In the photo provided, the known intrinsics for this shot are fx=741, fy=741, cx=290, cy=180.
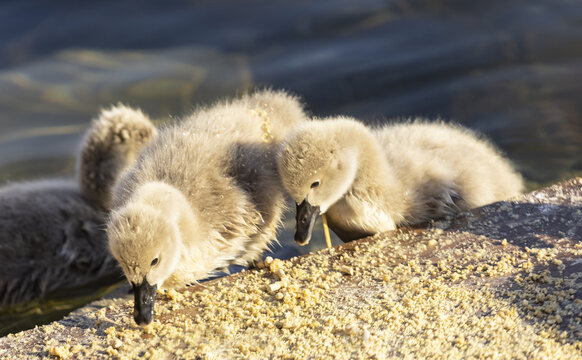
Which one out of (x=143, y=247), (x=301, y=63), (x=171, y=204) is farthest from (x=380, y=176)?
(x=301, y=63)

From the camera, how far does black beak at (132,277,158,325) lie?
2.70 metres

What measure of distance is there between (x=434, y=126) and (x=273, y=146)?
1.12 m

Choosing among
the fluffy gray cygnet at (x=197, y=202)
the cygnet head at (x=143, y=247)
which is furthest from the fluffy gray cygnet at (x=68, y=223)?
the cygnet head at (x=143, y=247)

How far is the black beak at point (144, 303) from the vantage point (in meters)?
2.70

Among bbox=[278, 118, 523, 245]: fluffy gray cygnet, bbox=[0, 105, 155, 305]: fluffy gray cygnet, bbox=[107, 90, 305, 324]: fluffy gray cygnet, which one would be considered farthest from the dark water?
bbox=[107, 90, 305, 324]: fluffy gray cygnet

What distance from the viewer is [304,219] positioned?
3.26 m

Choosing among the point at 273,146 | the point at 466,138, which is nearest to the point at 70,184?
the point at 273,146

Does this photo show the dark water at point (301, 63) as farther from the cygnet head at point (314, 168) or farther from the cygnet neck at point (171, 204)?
the cygnet neck at point (171, 204)

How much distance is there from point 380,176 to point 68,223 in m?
2.01

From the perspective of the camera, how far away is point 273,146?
139 inches

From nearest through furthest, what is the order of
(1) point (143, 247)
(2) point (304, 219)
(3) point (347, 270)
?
1. (1) point (143, 247)
2. (3) point (347, 270)
3. (2) point (304, 219)

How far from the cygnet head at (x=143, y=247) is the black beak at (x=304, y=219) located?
65 cm

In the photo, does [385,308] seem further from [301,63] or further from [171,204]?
[301,63]

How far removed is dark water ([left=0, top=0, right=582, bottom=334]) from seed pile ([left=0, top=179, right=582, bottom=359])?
8.76 ft
